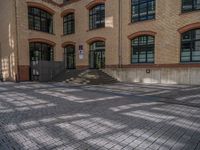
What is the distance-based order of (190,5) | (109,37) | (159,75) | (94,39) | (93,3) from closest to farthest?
(190,5) → (159,75) → (109,37) → (93,3) → (94,39)

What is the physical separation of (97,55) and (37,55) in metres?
6.82

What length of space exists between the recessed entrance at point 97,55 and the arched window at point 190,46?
26.2ft

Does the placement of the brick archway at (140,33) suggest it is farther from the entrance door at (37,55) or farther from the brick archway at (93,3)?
the entrance door at (37,55)

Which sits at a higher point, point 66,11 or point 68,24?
point 66,11

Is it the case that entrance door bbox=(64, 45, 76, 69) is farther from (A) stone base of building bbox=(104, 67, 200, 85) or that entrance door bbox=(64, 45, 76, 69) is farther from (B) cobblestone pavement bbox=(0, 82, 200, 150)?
(B) cobblestone pavement bbox=(0, 82, 200, 150)

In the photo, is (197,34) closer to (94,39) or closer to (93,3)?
(94,39)

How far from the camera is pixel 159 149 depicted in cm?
338

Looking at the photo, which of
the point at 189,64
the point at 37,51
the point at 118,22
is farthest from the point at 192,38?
the point at 37,51

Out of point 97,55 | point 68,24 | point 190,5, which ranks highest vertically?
point 68,24

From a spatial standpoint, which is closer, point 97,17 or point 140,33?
point 140,33

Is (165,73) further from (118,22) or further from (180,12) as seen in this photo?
(118,22)

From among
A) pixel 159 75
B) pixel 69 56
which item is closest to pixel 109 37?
pixel 159 75

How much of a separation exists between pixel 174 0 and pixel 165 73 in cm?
595

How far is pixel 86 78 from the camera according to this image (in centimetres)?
1514
